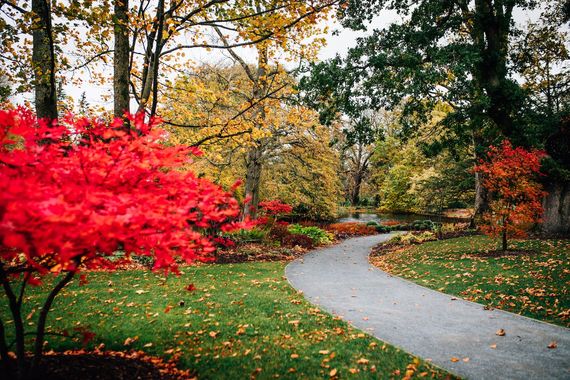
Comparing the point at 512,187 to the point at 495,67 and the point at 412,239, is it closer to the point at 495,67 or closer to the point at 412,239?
the point at 495,67

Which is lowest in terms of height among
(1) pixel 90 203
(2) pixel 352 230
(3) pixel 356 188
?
(2) pixel 352 230

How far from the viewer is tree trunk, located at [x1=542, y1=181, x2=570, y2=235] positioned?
1404cm

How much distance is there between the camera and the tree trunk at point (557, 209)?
14.0m

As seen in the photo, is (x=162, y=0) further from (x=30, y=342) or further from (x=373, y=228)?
(x=373, y=228)

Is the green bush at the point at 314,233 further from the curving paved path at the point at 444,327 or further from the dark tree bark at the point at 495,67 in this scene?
the dark tree bark at the point at 495,67

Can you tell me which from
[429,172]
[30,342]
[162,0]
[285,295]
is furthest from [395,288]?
[429,172]

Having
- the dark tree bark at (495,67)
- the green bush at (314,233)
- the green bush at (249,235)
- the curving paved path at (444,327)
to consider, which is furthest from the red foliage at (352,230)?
the curving paved path at (444,327)

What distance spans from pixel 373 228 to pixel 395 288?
1653 cm

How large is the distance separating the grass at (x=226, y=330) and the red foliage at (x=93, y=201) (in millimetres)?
1997

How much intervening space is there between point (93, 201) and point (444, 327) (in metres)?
5.59

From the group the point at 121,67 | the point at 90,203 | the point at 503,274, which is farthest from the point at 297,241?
the point at 90,203

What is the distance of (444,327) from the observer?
17.4 feet

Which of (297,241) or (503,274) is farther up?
(503,274)

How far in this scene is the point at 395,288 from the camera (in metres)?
7.91
